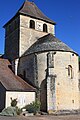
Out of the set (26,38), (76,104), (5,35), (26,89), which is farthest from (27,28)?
(76,104)

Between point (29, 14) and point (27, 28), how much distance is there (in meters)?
2.30

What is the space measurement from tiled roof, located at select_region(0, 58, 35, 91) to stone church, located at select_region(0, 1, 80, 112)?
70cm

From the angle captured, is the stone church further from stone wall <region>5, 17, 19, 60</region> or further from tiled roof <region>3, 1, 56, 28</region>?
tiled roof <region>3, 1, 56, 28</region>

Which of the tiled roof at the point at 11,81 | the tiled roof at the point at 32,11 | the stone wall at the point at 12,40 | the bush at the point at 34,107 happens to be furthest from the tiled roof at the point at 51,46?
the bush at the point at 34,107

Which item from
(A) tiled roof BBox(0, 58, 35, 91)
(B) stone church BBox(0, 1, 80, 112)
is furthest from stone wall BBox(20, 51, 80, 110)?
(A) tiled roof BBox(0, 58, 35, 91)

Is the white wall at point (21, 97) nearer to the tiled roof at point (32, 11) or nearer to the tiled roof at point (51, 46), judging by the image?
the tiled roof at point (51, 46)

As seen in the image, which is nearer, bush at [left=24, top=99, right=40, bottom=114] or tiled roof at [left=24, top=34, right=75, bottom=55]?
bush at [left=24, top=99, right=40, bottom=114]

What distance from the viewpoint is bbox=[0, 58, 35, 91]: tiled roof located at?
2253 centimetres

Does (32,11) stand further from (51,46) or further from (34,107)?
(34,107)

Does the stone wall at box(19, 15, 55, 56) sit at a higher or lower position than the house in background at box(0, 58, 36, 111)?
higher

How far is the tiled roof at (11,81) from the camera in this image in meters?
22.5

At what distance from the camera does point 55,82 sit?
903 inches

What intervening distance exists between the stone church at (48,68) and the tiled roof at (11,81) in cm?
70

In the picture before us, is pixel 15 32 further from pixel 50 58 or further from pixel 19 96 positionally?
pixel 19 96
